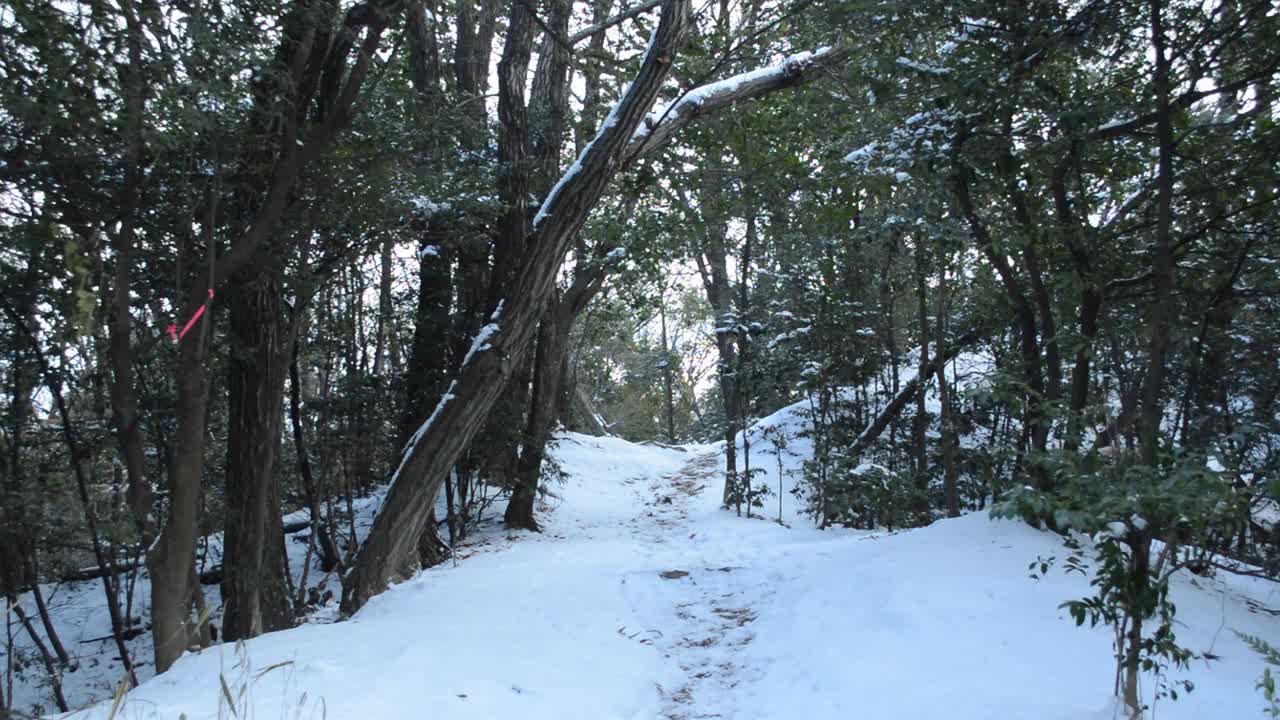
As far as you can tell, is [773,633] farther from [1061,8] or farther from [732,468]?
[732,468]

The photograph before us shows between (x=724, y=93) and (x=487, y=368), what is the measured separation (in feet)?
8.96

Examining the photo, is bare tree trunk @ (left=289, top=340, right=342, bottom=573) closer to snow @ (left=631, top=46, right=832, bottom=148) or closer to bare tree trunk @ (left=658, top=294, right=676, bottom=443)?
snow @ (left=631, top=46, right=832, bottom=148)

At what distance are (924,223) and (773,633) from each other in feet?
9.78

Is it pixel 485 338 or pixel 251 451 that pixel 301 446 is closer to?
pixel 251 451

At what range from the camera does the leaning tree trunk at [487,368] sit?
17.0 feet

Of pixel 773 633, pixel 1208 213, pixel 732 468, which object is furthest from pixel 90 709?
pixel 732 468

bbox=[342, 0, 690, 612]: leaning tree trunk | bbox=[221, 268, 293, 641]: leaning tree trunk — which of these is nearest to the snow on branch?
bbox=[342, 0, 690, 612]: leaning tree trunk

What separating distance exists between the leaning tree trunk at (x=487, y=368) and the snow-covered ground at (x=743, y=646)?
1.00 feet

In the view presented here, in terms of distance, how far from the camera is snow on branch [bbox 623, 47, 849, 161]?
5559mm

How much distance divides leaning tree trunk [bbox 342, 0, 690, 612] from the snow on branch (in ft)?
0.99

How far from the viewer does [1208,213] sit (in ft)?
13.3

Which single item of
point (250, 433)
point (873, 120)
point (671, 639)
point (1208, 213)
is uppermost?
→ point (873, 120)

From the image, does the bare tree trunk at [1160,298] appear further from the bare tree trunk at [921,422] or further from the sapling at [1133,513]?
the bare tree trunk at [921,422]

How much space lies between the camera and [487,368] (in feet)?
17.1
